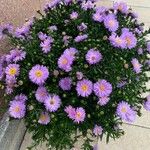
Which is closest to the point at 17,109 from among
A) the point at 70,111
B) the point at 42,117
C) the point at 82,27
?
the point at 42,117

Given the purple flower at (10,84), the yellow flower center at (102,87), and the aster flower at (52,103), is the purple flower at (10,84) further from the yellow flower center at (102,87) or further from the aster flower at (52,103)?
the yellow flower center at (102,87)

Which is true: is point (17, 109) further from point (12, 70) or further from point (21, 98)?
point (12, 70)

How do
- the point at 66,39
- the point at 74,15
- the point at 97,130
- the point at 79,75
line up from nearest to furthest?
the point at 79,75, the point at 97,130, the point at 66,39, the point at 74,15

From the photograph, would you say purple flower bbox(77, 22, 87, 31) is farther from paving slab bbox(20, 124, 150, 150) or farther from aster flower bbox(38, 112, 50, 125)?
paving slab bbox(20, 124, 150, 150)

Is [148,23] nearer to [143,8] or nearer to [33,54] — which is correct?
[143,8]

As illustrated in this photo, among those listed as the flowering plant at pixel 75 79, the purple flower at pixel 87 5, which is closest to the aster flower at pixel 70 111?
the flowering plant at pixel 75 79

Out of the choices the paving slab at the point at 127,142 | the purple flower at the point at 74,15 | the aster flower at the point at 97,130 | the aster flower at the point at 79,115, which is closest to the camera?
the aster flower at the point at 79,115

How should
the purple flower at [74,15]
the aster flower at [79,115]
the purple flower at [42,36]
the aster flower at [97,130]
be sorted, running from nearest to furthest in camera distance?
the aster flower at [79,115], the aster flower at [97,130], the purple flower at [42,36], the purple flower at [74,15]

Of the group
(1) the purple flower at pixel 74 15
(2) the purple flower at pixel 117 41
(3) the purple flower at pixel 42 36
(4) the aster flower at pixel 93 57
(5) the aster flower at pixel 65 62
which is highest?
(1) the purple flower at pixel 74 15
